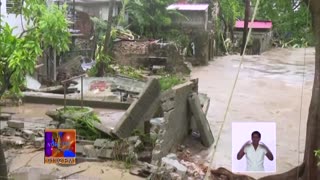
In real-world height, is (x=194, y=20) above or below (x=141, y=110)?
above

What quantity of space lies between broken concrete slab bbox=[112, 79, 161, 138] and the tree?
3.54 m

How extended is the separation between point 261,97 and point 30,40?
36.2 ft

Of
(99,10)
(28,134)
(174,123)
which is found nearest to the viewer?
(28,134)

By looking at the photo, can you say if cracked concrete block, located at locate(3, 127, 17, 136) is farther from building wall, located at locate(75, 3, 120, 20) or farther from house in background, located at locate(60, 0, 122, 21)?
building wall, located at locate(75, 3, 120, 20)

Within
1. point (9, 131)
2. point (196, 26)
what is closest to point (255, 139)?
point (9, 131)

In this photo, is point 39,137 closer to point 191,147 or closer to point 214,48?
point 191,147

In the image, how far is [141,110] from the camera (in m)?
7.75

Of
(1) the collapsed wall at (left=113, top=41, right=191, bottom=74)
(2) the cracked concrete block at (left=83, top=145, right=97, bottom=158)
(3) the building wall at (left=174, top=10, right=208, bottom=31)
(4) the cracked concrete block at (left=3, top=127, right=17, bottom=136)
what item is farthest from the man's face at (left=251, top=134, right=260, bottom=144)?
(3) the building wall at (left=174, top=10, right=208, bottom=31)

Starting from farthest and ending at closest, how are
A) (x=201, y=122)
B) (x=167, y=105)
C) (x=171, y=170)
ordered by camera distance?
(x=201, y=122) < (x=167, y=105) < (x=171, y=170)

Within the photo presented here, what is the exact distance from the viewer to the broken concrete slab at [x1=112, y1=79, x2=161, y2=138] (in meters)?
7.13

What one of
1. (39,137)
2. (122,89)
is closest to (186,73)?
(122,89)

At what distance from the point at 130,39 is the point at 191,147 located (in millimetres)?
7667

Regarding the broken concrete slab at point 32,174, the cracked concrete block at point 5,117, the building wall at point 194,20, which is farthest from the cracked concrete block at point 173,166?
the building wall at point 194,20

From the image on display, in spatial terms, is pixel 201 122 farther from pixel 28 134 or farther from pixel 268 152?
pixel 268 152
